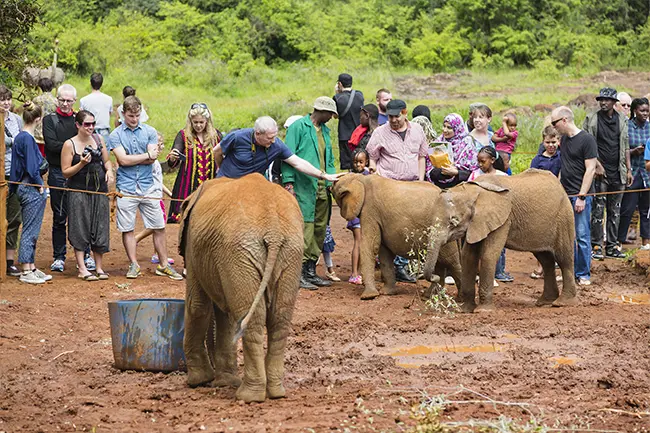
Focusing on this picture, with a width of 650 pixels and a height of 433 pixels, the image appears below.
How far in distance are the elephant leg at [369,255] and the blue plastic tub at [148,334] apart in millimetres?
3883

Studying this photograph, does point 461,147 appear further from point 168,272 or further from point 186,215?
point 186,215

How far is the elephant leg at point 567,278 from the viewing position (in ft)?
36.9

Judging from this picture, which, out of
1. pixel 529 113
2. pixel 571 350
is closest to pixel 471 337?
pixel 571 350

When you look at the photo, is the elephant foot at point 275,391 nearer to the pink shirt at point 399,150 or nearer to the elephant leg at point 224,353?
the elephant leg at point 224,353

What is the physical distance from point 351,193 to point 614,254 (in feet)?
15.2

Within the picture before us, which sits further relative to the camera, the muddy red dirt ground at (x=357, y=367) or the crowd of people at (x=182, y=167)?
the crowd of people at (x=182, y=167)

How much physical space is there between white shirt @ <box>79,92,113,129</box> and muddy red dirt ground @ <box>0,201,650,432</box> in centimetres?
377

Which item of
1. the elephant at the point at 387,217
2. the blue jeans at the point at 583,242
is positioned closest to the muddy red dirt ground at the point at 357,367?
the blue jeans at the point at 583,242

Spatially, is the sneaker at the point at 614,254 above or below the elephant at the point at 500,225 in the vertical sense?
below

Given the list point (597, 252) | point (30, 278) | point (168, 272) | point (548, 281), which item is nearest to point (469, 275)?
point (548, 281)

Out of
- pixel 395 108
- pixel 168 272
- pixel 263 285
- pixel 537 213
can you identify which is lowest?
pixel 168 272

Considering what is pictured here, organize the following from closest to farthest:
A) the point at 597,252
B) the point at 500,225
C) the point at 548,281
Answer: the point at 500,225
the point at 548,281
the point at 597,252

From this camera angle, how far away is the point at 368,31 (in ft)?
124

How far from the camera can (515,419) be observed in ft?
20.7
